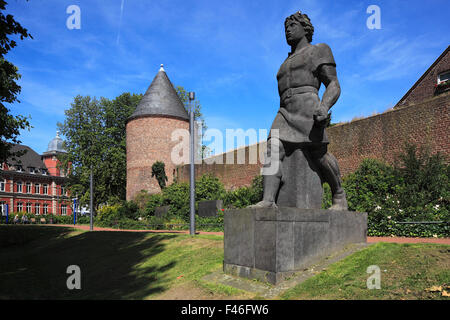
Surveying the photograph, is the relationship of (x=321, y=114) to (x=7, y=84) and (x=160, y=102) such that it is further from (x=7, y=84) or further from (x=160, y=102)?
(x=160, y=102)

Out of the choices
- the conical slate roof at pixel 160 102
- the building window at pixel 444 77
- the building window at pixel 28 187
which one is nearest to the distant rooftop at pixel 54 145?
the building window at pixel 28 187

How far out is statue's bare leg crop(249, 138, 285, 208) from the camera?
5.16 m

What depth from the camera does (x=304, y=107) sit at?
5242mm

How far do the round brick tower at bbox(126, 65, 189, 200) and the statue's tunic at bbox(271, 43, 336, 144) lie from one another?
28744mm

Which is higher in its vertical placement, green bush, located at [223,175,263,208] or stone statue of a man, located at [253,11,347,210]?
stone statue of a man, located at [253,11,347,210]

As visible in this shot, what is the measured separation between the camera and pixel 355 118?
1956 centimetres

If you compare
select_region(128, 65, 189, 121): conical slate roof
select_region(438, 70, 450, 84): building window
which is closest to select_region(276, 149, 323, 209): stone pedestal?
select_region(438, 70, 450, 84): building window

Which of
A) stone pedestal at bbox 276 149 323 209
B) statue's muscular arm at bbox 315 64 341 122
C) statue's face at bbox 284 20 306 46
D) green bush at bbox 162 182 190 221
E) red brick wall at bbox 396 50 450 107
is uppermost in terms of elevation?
red brick wall at bbox 396 50 450 107

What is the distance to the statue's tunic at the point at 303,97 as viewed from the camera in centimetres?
524

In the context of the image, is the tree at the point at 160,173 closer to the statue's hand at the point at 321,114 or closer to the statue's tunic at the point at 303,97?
the statue's tunic at the point at 303,97

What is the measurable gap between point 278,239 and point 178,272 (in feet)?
7.52

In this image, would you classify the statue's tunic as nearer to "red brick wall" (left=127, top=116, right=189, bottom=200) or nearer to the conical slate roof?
"red brick wall" (left=127, top=116, right=189, bottom=200)

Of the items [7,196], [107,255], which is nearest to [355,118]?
[107,255]
